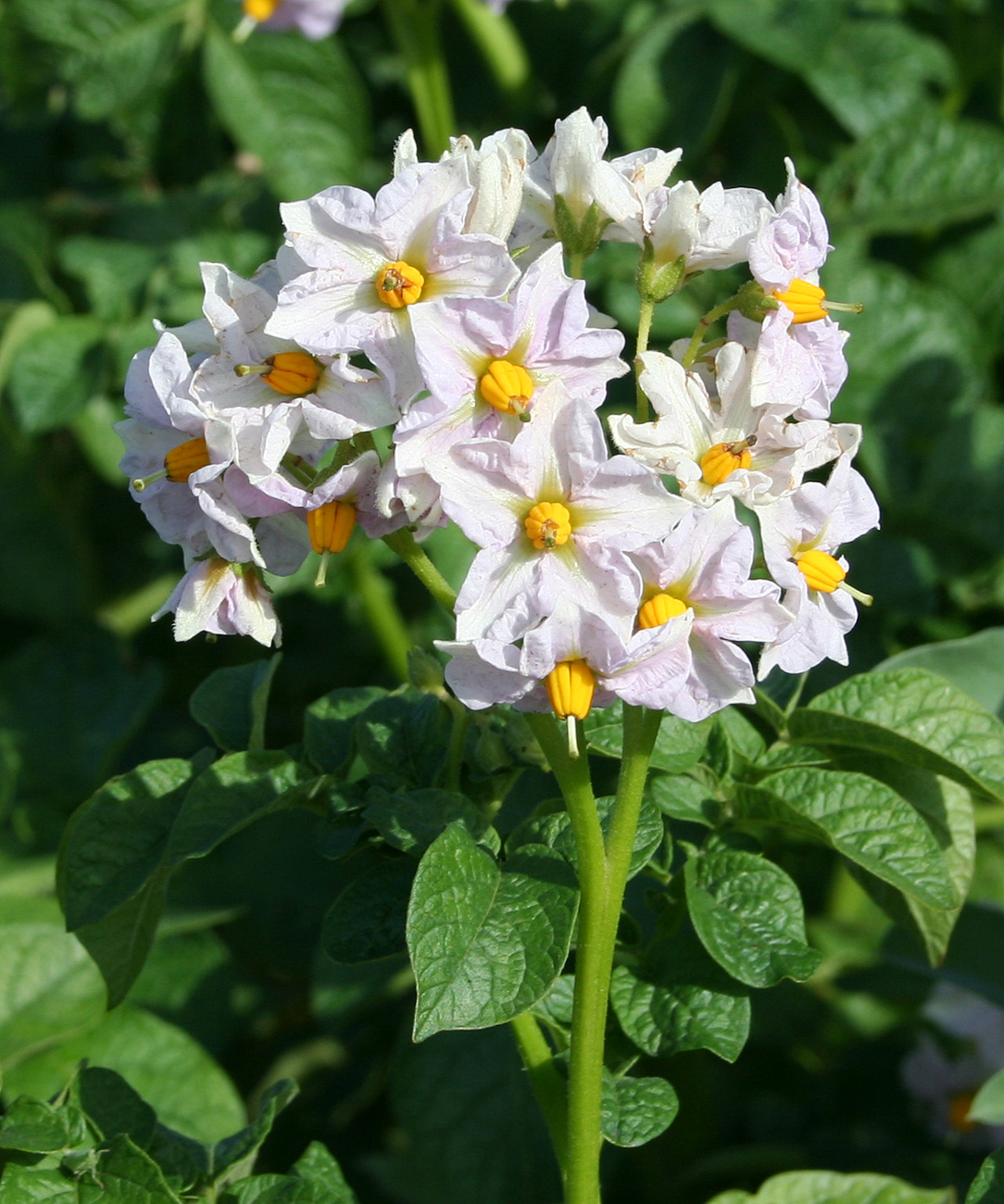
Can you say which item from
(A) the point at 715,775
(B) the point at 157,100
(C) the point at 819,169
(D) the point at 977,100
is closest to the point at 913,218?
(C) the point at 819,169

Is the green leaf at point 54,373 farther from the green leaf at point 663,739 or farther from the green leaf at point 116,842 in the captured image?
the green leaf at point 663,739

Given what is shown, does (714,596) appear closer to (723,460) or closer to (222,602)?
(723,460)

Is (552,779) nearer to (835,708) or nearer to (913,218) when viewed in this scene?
(835,708)

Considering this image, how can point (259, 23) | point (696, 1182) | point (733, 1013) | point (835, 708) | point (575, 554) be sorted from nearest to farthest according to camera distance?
point (575, 554)
point (733, 1013)
point (835, 708)
point (696, 1182)
point (259, 23)

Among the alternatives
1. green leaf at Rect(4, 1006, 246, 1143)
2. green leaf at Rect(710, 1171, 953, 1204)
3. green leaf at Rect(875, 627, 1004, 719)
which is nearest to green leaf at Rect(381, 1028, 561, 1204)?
green leaf at Rect(4, 1006, 246, 1143)

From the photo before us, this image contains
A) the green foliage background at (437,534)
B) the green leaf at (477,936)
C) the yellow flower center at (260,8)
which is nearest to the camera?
the green leaf at (477,936)

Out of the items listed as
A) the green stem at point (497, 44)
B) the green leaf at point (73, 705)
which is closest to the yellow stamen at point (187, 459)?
the green leaf at point (73, 705)
